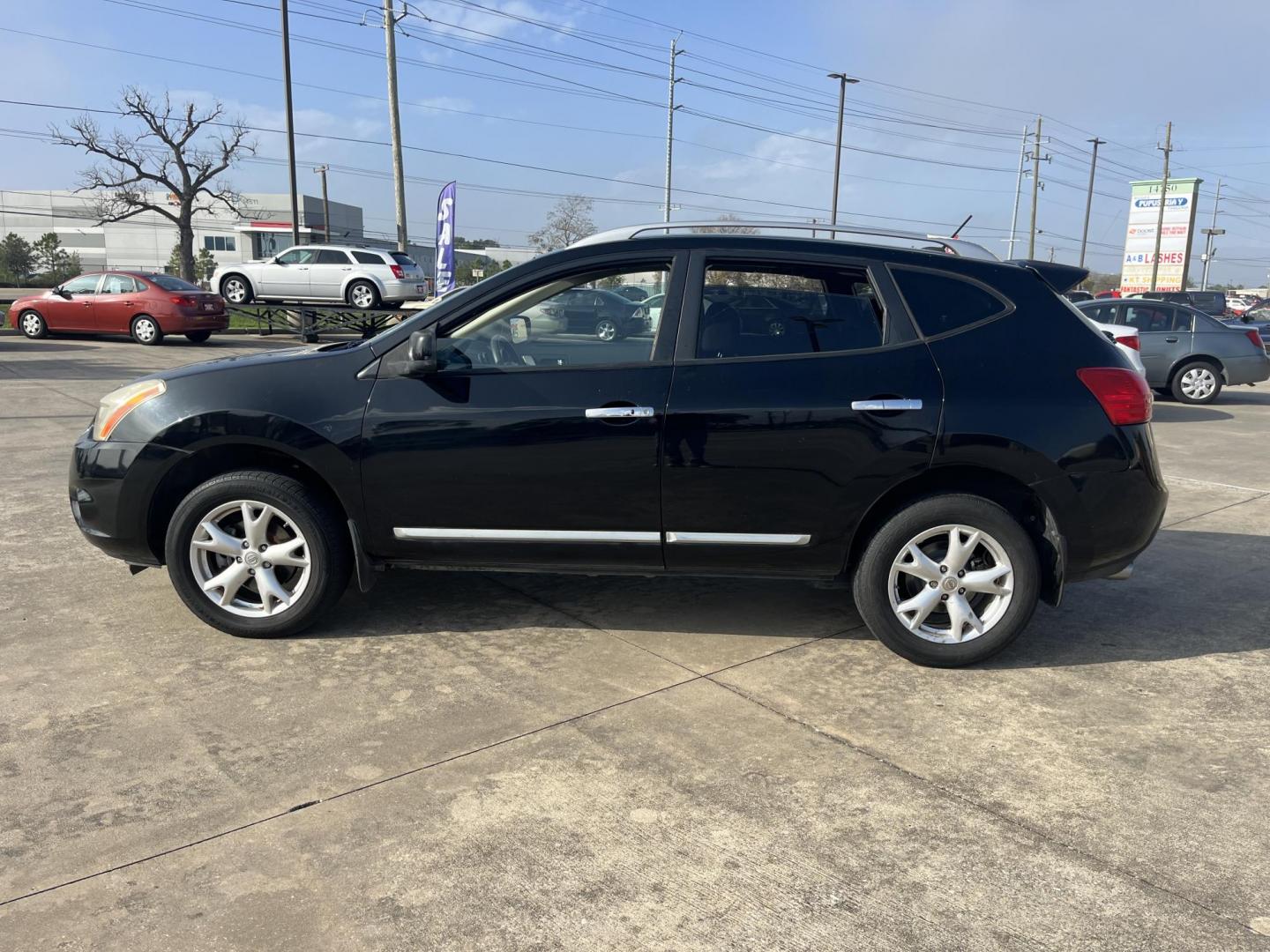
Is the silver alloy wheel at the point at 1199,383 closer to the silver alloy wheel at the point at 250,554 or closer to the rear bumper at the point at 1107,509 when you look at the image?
the rear bumper at the point at 1107,509

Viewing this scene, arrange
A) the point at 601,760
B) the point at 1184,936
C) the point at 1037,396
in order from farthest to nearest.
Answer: the point at 1037,396 < the point at 601,760 < the point at 1184,936

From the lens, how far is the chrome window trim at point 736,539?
159 inches

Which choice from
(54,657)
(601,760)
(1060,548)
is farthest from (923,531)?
(54,657)

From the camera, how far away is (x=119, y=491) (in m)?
4.19

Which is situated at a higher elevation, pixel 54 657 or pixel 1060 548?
pixel 1060 548

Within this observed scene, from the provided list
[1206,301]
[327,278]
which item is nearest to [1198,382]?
[1206,301]

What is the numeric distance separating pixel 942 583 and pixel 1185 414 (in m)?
11.5

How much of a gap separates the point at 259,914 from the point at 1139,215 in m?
72.7

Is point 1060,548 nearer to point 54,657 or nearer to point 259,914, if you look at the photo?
point 259,914

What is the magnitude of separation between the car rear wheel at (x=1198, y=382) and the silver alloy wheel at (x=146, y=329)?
63.8 feet

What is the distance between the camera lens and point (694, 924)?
246 cm

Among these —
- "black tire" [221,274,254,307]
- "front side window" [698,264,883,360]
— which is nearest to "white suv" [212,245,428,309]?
"black tire" [221,274,254,307]

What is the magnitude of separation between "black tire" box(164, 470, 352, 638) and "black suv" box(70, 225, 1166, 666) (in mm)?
11

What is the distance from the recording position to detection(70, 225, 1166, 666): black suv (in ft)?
12.9
